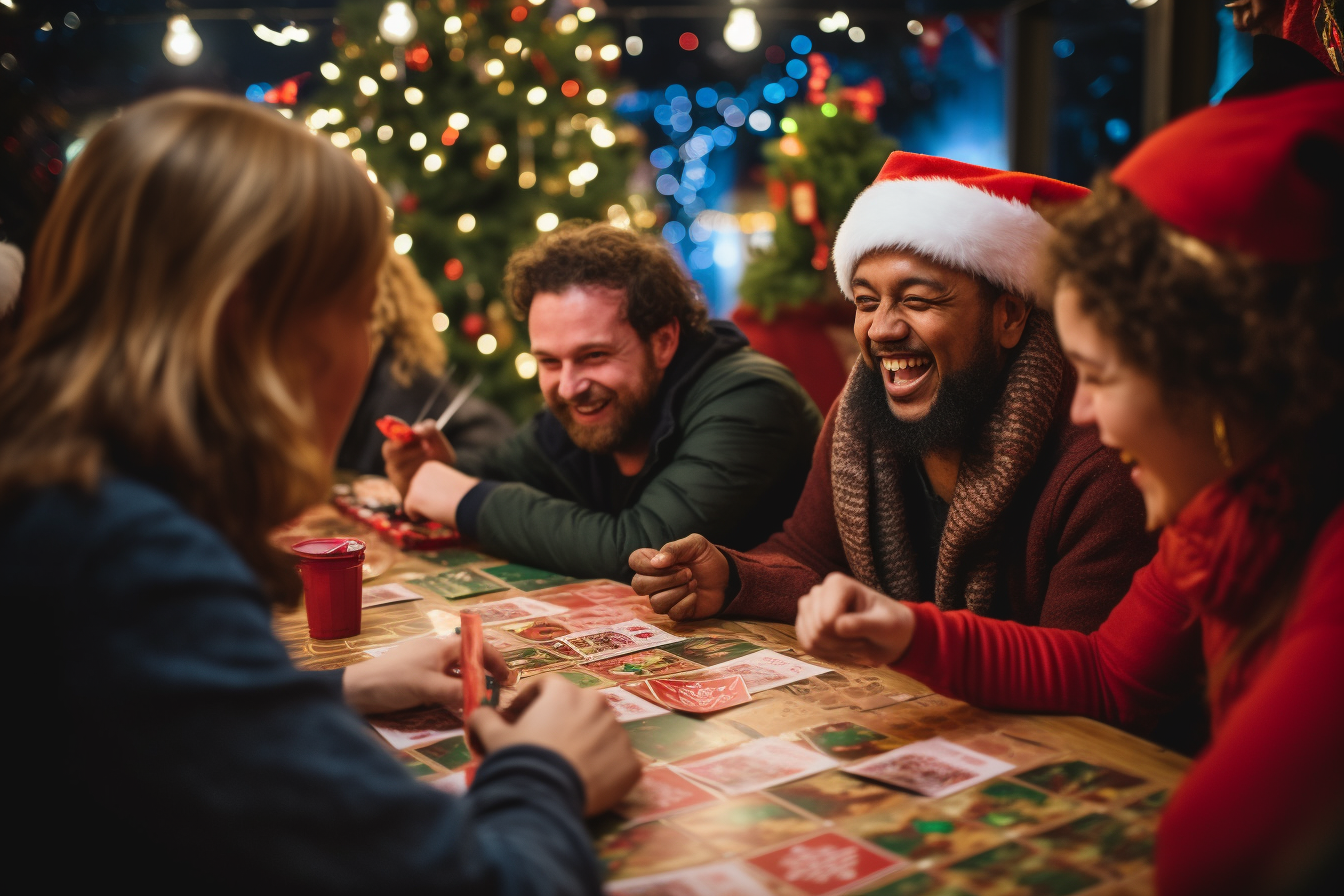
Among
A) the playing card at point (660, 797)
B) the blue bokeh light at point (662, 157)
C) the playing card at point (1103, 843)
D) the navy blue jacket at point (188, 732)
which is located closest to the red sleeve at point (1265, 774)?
the playing card at point (1103, 843)

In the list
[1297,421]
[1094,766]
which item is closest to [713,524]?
[1094,766]

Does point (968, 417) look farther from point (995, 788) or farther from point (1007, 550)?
point (995, 788)

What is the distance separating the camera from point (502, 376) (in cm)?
486

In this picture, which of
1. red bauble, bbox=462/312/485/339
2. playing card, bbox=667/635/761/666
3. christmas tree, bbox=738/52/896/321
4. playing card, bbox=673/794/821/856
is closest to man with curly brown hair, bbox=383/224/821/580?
playing card, bbox=667/635/761/666

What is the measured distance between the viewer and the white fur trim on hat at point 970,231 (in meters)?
1.91

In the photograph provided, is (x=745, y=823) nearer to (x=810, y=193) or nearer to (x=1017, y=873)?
(x=1017, y=873)

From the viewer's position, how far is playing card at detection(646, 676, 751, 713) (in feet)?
4.45

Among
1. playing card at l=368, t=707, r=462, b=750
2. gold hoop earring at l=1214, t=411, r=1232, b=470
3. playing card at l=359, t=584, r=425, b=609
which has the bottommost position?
playing card at l=359, t=584, r=425, b=609

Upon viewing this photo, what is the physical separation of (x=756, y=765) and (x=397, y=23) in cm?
429

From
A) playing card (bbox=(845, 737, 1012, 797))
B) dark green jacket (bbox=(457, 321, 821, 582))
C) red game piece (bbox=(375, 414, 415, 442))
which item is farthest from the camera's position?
red game piece (bbox=(375, 414, 415, 442))

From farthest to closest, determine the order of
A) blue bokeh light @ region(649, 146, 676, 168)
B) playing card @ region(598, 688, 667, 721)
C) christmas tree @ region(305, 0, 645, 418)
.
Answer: blue bokeh light @ region(649, 146, 676, 168)
christmas tree @ region(305, 0, 645, 418)
playing card @ region(598, 688, 667, 721)

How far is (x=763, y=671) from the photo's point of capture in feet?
4.90

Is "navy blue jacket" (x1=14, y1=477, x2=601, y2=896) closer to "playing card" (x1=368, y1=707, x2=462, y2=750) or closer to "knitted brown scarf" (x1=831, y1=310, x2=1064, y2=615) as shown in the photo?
"playing card" (x1=368, y1=707, x2=462, y2=750)

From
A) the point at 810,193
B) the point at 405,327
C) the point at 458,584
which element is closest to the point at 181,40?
the point at 405,327
